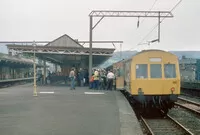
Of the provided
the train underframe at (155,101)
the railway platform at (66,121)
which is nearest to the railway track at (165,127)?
the train underframe at (155,101)

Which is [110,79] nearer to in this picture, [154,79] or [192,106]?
[192,106]

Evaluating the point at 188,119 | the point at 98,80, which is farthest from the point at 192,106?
the point at 98,80

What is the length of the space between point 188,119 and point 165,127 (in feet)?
8.58

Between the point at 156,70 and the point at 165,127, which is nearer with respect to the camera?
the point at 165,127

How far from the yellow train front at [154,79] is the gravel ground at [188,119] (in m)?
0.95

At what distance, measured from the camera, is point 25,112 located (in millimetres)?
13023

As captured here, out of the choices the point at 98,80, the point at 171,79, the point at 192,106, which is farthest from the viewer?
the point at 98,80

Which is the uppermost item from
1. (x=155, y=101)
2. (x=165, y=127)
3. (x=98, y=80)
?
(x=98, y=80)

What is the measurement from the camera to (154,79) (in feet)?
55.2

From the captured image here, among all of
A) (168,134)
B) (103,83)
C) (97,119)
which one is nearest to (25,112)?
(97,119)

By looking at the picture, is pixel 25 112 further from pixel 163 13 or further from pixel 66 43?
pixel 66 43

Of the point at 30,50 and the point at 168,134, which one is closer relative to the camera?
the point at 168,134

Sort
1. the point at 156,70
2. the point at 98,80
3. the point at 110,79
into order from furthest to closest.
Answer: the point at 98,80
the point at 110,79
the point at 156,70

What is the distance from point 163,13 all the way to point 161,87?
14134 millimetres
